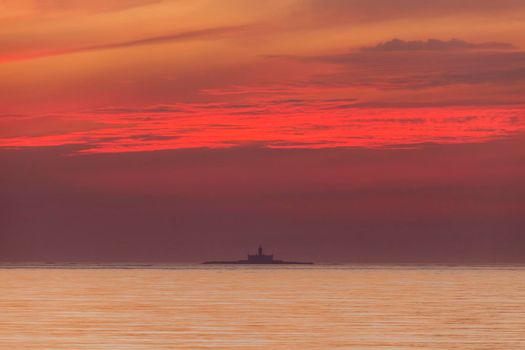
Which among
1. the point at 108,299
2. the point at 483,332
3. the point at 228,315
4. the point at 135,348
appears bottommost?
the point at 135,348

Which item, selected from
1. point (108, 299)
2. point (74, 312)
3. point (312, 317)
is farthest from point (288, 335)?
point (108, 299)

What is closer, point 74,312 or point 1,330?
point 1,330

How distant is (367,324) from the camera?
72312 millimetres

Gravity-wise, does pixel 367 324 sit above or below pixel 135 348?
above

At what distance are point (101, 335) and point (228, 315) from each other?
17885mm

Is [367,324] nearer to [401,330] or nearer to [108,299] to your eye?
[401,330]

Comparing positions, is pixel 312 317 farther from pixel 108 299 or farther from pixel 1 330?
pixel 108 299

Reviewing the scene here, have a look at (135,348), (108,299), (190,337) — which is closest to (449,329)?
(190,337)

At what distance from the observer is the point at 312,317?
79.4 m

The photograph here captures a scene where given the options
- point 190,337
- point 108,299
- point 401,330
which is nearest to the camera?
point 190,337

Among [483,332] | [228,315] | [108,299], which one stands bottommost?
[483,332]

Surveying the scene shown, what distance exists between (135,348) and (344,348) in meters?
9.75

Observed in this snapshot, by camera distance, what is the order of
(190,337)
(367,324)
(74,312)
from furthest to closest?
(74,312)
(367,324)
(190,337)

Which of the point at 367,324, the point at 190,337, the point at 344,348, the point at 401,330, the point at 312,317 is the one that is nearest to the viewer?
the point at 344,348
